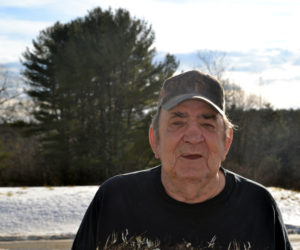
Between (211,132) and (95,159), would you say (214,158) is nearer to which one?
(211,132)

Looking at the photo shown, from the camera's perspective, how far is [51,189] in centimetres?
1222

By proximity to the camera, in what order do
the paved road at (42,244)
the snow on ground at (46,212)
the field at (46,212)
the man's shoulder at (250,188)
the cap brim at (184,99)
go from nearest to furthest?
1. the cap brim at (184,99)
2. the man's shoulder at (250,188)
3. the paved road at (42,244)
4. the field at (46,212)
5. the snow on ground at (46,212)

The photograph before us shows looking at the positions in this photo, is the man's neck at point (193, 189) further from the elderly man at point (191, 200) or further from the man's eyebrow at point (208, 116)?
the man's eyebrow at point (208, 116)

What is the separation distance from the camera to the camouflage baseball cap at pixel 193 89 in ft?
6.41

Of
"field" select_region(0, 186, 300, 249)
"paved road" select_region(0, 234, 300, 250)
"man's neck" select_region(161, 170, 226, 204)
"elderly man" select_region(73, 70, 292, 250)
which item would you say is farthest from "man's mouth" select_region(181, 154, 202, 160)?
"field" select_region(0, 186, 300, 249)

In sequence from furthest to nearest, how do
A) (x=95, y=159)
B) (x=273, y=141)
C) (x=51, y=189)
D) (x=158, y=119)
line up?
(x=273, y=141) → (x=95, y=159) → (x=51, y=189) → (x=158, y=119)

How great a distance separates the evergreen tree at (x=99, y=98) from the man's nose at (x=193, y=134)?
87.8 feet

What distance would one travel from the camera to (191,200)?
2031 mm

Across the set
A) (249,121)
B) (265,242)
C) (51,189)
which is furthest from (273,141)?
(265,242)

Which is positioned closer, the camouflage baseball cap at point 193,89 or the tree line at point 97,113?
the camouflage baseball cap at point 193,89

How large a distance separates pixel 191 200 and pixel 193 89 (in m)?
0.49

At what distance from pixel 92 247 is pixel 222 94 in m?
0.91

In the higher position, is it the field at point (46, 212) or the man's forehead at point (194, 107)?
the man's forehead at point (194, 107)

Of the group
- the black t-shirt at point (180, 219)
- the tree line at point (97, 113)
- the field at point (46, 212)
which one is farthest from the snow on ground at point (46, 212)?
the tree line at point (97, 113)
